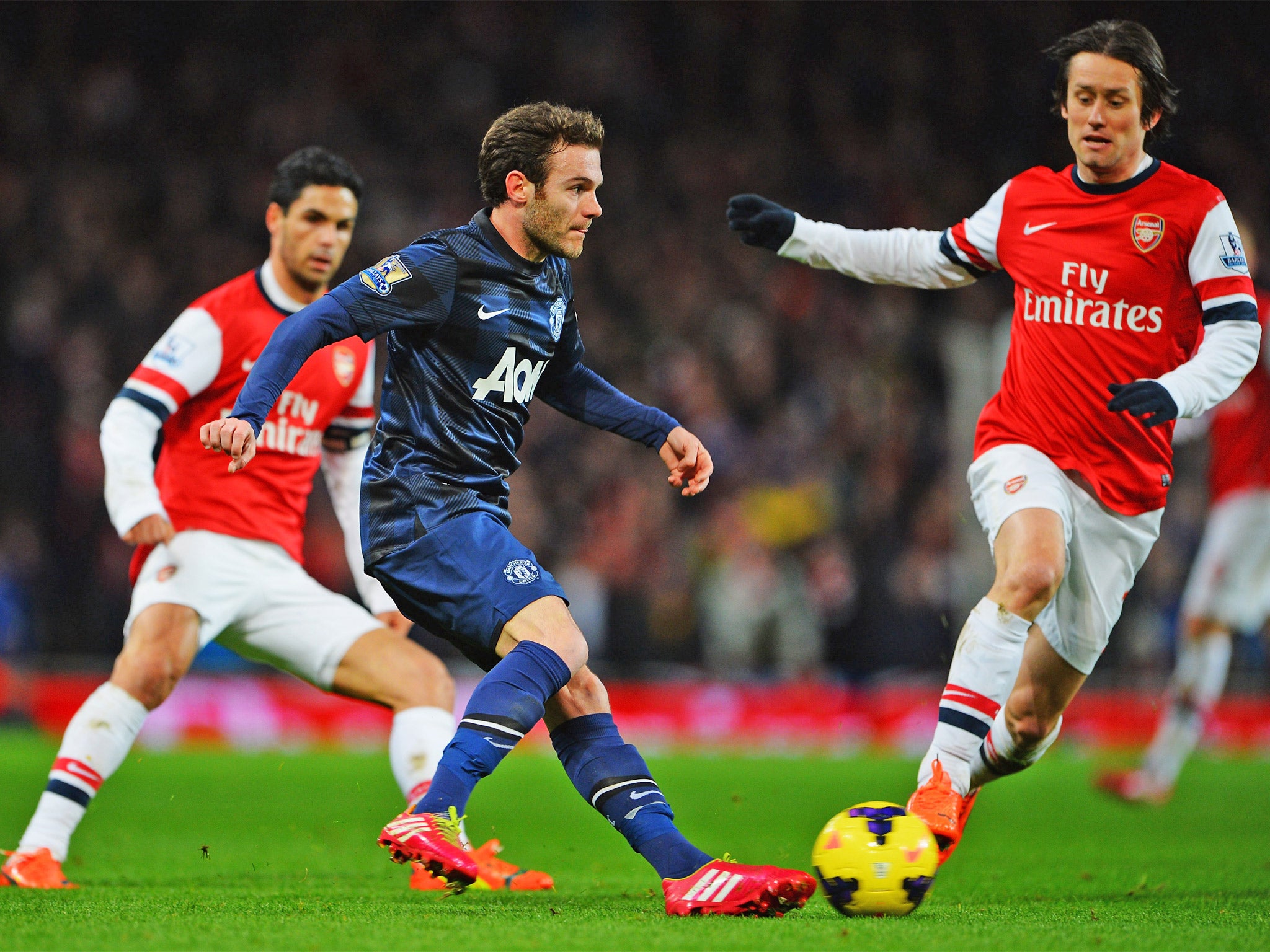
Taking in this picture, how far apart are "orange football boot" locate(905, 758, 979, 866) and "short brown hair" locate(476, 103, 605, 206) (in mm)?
2226

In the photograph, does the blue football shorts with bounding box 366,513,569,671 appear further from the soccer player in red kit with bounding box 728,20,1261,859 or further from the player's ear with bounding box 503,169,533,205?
the soccer player in red kit with bounding box 728,20,1261,859

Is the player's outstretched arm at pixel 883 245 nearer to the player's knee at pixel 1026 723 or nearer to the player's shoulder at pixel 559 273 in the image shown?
the player's shoulder at pixel 559 273

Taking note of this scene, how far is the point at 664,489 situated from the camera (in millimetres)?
15336

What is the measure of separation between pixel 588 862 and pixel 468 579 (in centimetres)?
258

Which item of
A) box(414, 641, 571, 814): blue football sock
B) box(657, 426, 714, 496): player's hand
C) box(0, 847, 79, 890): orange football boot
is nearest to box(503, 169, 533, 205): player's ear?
box(657, 426, 714, 496): player's hand

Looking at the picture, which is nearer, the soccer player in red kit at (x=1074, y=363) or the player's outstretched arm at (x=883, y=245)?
the soccer player in red kit at (x=1074, y=363)

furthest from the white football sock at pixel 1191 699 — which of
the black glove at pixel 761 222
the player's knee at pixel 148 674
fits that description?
the player's knee at pixel 148 674

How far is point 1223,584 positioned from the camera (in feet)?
28.5

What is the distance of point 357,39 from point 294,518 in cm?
1550

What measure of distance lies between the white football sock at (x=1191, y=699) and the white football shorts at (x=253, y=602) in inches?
208

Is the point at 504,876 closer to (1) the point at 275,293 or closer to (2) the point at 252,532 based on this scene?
(2) the point at 252,532

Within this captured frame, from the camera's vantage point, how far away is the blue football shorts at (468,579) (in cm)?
417

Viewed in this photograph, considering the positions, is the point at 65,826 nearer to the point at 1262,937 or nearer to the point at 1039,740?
the point at 1039,740

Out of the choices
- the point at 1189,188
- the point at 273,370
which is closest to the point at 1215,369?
the point at 1189,188
